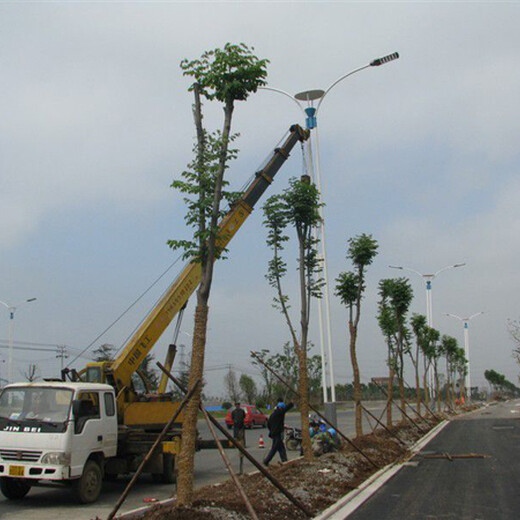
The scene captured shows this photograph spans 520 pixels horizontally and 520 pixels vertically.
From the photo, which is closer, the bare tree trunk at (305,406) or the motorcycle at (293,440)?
the bare tree trunk at (305,406)

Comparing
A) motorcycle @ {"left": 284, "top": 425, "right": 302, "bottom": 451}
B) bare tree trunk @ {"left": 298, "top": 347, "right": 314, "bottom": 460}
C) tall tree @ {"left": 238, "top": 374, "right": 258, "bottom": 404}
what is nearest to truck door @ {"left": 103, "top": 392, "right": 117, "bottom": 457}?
bare tree trunk @ {"left": 298, "top": 347, "right": 314, "bottom": 460}

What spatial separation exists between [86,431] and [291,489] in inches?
155

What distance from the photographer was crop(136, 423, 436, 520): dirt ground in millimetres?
8266

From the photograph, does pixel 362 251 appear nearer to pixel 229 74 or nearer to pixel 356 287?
pixel 356 287

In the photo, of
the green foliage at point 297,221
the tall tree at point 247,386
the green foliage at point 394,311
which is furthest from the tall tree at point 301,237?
the tall tree at point 247,386

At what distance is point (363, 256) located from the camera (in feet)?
64.2

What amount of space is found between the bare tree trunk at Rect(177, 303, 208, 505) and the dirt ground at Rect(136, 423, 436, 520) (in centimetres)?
26

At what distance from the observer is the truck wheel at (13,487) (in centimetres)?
1153

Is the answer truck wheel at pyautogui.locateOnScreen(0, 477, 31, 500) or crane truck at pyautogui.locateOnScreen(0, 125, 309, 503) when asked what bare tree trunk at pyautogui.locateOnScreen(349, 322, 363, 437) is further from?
truck wheel at pyautogui.locateOnScreen(0, 477, 31, 500)

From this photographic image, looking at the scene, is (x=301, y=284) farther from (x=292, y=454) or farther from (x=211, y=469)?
(x=292, y=454)

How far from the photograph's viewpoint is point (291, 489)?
10.8m

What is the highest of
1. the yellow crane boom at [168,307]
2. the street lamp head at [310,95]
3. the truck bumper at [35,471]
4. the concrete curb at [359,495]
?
the street lamp head at [310,95]

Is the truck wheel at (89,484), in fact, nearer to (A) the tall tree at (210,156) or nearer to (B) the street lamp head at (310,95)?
(A) the tall tree at (210,156)

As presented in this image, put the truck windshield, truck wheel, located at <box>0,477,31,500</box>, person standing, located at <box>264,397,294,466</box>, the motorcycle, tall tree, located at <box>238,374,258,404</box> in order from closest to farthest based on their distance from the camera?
the truck windshield
truck wheel, located at <box>0,477,31,500</box>
person standing, located at <box>264,397,294,466</box>
the motorcycle
tall tree, located at <box>238,374,258,404</box>
